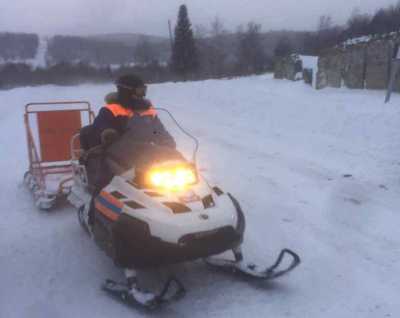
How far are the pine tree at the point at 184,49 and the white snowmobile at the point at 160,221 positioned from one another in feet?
128

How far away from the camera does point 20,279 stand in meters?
3.69

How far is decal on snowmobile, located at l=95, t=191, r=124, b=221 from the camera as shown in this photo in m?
3.25

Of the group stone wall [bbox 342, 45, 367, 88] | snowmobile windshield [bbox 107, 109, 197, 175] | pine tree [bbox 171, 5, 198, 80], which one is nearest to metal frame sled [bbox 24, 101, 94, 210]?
snowmobile windshield [bbox 107, 109, 197, 175]

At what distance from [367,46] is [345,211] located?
7341 mm

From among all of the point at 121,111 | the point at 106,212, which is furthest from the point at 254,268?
the point at 121,111

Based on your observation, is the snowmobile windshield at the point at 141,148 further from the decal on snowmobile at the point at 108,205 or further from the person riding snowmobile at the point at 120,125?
the decal on snowmobile at the point at 108,205

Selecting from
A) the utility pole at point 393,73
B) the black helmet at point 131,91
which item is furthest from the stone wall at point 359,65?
the black helmet at point 131,91

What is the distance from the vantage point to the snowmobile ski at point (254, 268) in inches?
135

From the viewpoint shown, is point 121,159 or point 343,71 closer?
point 121,159

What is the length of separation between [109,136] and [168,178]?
0.99 meters

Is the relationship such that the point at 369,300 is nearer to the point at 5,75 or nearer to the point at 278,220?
the point at 278,220

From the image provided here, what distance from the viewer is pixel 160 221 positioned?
9.92 feet

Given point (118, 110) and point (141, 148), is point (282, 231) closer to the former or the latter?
point (141, 148)

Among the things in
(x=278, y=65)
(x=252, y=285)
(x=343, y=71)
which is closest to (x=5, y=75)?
(x=278, y=65)
